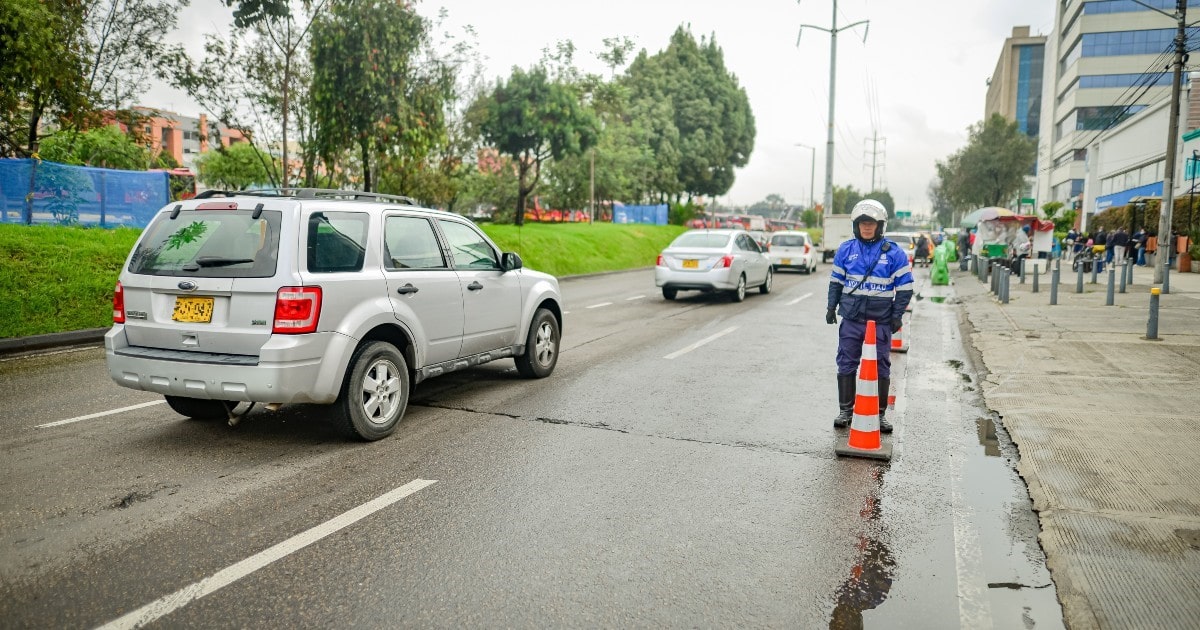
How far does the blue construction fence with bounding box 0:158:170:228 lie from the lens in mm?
15273

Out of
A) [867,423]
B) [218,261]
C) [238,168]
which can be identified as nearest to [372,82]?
[218,261]

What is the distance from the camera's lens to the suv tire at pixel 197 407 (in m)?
6.16

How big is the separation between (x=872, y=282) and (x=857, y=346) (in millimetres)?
526

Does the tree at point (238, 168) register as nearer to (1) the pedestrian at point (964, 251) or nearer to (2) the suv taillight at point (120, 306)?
(1) the pedestrian at point (964, 251)

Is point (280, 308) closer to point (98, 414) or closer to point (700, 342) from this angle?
point (98, 414)

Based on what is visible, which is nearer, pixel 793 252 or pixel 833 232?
pixel 793 252

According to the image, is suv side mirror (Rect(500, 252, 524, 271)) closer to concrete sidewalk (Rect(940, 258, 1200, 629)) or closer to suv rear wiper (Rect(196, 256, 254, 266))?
suv rear wiper (Rect(196, 256, 254, 266))

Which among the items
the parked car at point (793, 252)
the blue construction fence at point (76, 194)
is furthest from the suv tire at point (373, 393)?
the parked car at point (793, 252)

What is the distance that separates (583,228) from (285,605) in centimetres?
3254

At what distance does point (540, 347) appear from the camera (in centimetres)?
830

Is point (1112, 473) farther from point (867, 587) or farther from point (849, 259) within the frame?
point (867, 587)

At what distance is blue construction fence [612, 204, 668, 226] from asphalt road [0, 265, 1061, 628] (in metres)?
40.8

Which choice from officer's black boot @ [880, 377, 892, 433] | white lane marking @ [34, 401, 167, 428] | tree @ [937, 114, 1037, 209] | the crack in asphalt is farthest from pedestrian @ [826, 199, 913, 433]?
tree @ [937, 114, 1037, 209]

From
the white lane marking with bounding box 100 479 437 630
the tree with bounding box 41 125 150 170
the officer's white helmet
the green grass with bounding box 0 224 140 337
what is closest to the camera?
the white lane marking with bounding box 100 479 437 630
